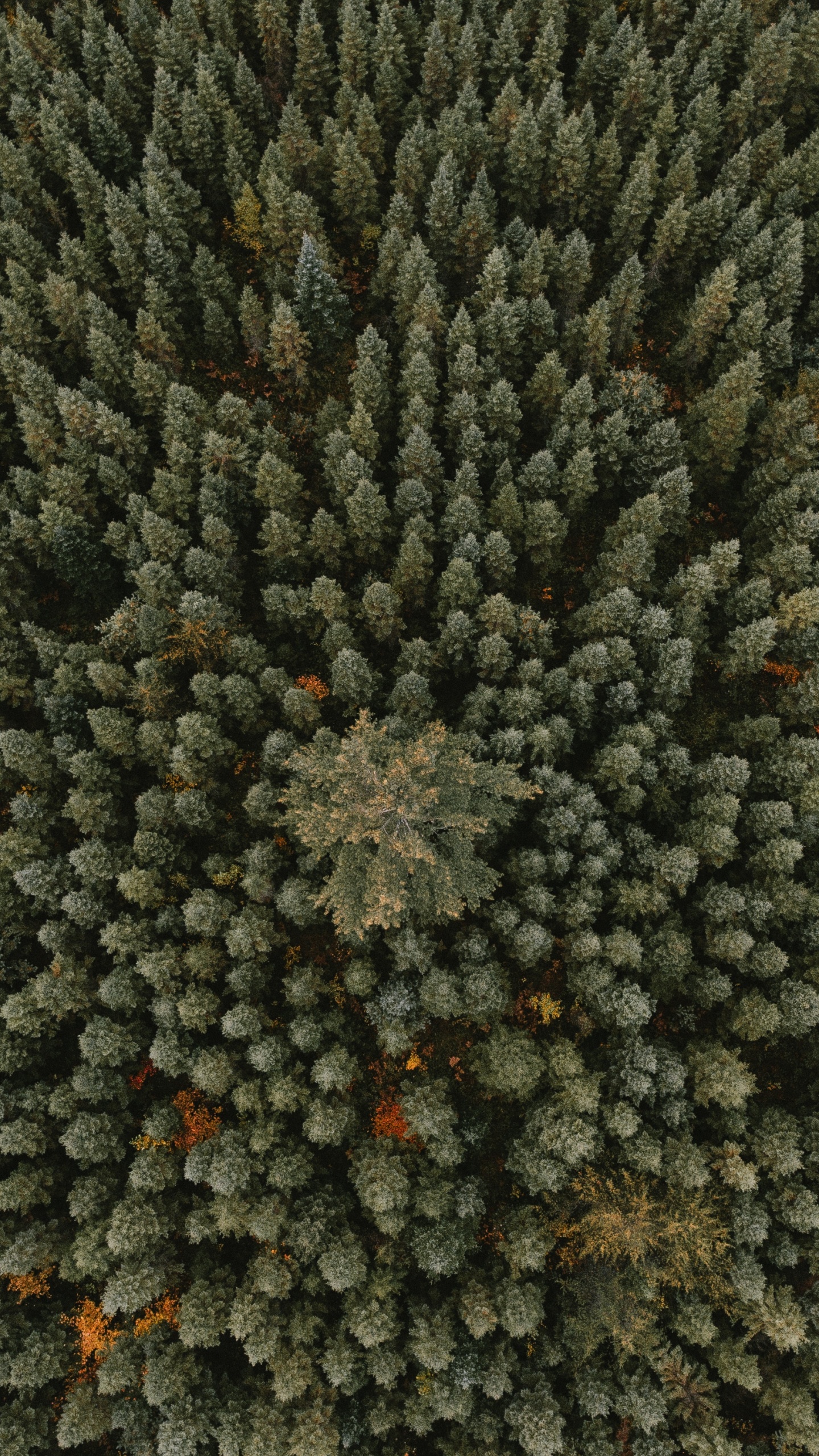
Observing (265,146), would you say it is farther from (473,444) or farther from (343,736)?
(343,736)

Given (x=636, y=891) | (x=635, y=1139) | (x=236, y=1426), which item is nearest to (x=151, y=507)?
(x=636, y=891)

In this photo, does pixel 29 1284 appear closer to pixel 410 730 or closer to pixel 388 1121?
pixel 388 1121

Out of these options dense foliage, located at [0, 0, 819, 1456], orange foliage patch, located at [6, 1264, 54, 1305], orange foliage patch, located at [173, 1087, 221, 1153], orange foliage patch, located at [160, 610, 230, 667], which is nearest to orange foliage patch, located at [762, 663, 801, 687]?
dense foliage, located at [0, 0, 819, 1456]

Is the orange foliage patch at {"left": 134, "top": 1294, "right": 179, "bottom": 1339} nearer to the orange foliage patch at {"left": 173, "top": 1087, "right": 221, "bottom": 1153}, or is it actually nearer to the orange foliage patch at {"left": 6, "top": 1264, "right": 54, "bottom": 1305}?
the orange foliage patch at {"left": 6, "top": 1264, "right": 54, "bottom": 1305}

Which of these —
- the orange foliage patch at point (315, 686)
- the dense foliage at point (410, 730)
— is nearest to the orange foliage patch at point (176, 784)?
the dense foliage at point (410, 730)

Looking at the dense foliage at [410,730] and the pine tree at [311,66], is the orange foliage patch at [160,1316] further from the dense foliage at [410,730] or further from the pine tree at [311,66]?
the pine tree at [311,66]

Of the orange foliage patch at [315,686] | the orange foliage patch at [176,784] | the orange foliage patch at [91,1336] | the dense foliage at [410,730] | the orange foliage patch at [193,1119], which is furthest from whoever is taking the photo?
the orange foliage patch at [315,686]
